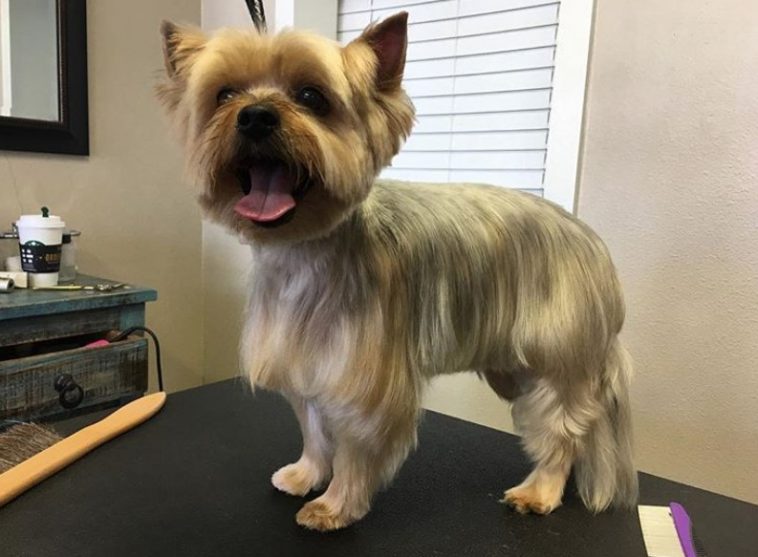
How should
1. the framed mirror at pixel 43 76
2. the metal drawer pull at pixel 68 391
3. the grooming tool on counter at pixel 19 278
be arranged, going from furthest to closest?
the framed mirror at pixel 43 76, the grooming tool on counter at pixel 19 278, the metal drawer pull at pixel 68 391

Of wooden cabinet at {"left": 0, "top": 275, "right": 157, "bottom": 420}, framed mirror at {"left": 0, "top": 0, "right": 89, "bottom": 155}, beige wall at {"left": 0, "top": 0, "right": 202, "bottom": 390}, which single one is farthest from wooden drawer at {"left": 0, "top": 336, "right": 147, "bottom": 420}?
framed mirror at {"left": 0, "top": 0, "right": 89, "bottom": 155}

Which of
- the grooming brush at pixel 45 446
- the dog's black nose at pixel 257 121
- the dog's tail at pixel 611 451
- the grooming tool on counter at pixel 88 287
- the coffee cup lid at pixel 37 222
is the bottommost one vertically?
the grooming brush at pixel 45 446

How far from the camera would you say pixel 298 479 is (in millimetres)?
953

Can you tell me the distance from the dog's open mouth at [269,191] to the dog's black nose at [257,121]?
41mm

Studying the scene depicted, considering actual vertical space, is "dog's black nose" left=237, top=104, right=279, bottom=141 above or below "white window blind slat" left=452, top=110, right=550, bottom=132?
below

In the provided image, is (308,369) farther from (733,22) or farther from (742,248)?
(733,22)

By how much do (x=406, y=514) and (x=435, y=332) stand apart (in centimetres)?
26

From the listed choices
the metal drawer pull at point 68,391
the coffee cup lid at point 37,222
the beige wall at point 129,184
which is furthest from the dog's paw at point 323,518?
the beige wall at point 129,184

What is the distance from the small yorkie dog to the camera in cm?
73

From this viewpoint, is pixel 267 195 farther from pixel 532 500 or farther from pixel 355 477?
pixel 532 500

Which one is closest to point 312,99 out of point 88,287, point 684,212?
point 684,212

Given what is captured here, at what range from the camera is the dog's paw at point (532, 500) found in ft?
3.05

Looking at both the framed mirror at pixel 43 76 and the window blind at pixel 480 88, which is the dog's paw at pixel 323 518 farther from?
the framed mirror at pixel 43 76

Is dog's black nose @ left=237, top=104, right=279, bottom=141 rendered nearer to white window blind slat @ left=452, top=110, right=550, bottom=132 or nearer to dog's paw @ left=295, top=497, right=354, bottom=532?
dog's paw @ left=295, top=497, right=354, bottom=532
